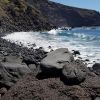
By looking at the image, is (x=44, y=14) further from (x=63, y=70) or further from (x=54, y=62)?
(x=63, y=70)

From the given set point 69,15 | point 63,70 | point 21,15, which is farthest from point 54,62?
point 69,15

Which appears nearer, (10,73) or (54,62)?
(54,62)

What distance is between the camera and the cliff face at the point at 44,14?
7919cm

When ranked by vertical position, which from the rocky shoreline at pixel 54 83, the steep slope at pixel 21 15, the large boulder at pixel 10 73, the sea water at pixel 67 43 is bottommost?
the steep slope at pixel 21 15

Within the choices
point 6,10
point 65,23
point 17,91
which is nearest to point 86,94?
point 17,91

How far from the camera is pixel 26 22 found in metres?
77.1

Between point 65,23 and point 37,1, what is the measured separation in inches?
633

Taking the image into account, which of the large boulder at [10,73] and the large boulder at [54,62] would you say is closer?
the large boulder at [54,62]

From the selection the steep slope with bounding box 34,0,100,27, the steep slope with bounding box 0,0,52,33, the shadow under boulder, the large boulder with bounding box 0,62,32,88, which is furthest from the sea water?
the steep slope with bounding box 34,0,100,27

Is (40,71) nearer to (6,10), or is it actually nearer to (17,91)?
(17,91)

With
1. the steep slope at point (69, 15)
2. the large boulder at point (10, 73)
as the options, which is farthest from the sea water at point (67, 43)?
the steep slope at point (69, 15)

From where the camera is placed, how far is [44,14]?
117688mm

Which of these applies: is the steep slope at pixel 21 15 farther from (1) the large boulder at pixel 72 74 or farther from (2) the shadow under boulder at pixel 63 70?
(1) the large boulder at pixel 72 74

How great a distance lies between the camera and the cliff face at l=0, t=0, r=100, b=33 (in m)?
79.2
